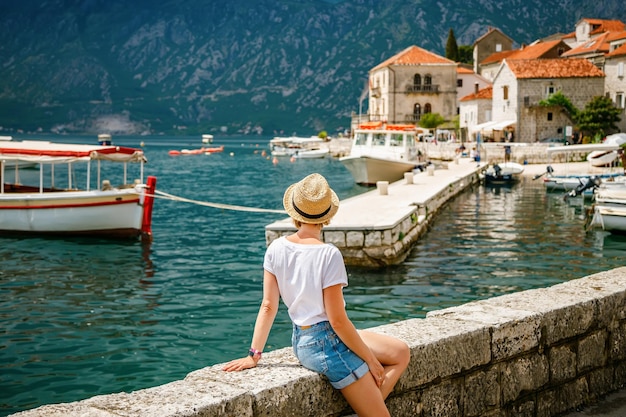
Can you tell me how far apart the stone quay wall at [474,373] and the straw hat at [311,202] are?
2.70 feet

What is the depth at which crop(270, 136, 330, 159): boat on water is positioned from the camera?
8811 cm

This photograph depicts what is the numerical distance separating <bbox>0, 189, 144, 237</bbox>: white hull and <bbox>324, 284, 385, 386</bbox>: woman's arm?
19.0 metres

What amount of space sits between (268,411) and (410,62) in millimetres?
82426

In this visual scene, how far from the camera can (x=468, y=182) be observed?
3834cm

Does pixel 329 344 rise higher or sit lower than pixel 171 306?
higher

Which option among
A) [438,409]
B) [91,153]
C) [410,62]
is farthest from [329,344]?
[410,62]

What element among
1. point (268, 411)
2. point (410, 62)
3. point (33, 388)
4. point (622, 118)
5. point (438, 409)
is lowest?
point (33, 388)

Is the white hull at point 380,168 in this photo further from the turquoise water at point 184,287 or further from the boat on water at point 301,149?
the boat on water at point 301,149

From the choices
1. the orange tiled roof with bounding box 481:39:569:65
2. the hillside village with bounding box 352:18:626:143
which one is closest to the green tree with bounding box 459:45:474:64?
the hillside village with bounding box 352:18:626:143

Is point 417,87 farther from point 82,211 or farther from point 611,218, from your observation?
point 82,211

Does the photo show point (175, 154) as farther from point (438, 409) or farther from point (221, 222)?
point (438, 409)

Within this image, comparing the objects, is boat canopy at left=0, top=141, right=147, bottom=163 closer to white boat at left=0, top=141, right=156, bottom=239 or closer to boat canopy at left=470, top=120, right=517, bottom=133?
Answer: white boat at left=0, top=141, right=156, bottom=239

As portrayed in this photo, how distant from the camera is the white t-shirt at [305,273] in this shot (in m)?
3.64

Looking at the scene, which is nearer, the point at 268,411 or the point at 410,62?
the point at 268,411
